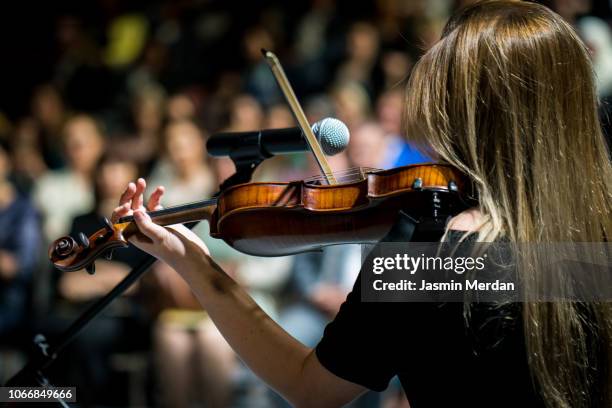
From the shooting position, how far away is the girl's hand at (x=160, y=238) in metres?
1.44

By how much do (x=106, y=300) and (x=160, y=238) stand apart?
27 cm

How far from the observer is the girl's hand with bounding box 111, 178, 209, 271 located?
144cm

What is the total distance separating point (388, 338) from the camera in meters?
1.18

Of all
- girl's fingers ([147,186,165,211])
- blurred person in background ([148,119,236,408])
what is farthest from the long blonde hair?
blurred person in background ([148,119,236,408])

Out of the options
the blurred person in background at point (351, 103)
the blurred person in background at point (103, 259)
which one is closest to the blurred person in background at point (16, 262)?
the blurred person in background at point (103, 259)

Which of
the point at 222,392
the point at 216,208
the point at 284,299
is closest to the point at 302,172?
the point at 284,299

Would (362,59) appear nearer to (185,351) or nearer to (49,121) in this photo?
A: (185,351)

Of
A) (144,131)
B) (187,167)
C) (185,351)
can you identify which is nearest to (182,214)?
(185,351)

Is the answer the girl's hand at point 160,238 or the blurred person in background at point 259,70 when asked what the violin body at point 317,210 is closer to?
the girl's hand at point 160,238

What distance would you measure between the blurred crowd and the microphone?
3.55ft

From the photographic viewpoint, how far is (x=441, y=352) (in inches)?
45.9

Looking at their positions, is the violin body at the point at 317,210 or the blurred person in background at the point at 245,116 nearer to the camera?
the violin body at the point at 317,210

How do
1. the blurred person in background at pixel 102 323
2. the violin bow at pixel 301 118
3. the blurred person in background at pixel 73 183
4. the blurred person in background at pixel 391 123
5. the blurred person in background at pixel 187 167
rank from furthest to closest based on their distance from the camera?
the blurred person in background at pixel 73 183 < the blurred person in background at pixel 187 167 < the blurred person in background at pixel 102 323 < the blurred person in background at pixel 391 123 < the violin bow at pixel 301 118

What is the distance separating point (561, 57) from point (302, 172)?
2.66 m
